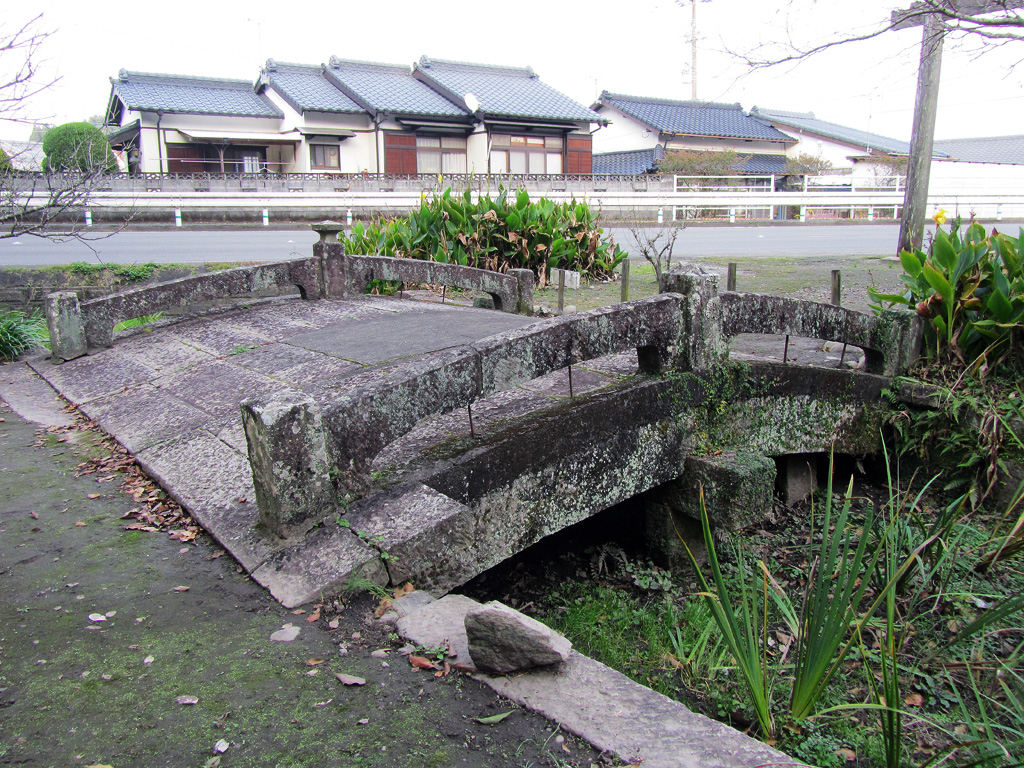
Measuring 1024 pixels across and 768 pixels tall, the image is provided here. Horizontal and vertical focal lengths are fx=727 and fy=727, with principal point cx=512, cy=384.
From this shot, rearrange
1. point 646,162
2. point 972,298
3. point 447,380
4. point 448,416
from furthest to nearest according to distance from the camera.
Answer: point 646,162
point 972,298
point 448,416
point 447,380

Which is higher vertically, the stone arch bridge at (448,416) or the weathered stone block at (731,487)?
the stone arch bridge at (448,416)

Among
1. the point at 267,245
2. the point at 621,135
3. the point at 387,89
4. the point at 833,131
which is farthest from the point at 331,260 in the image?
the point at 833,131

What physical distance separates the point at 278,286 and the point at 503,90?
94.3 feet

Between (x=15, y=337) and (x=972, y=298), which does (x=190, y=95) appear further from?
(x=972, y=298)

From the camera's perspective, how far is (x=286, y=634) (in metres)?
2.55

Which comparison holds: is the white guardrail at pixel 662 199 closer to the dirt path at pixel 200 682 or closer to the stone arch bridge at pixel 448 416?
the stone arch bridge at pixel 448 416

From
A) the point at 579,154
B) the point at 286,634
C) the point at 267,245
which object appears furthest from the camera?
the point at 579,154

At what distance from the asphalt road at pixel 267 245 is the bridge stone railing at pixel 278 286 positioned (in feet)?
15.2

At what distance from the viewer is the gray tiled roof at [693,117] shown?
34.9 metres

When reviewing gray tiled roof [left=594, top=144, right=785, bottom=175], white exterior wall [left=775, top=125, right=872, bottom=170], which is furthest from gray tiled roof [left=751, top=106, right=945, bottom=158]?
gray tiled roof [left=594, top=144, right=785, bottom=175]

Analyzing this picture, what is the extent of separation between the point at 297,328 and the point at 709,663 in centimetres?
435

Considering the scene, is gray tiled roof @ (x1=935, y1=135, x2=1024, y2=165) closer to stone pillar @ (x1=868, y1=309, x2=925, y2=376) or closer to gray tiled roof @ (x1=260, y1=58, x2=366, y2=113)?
gray tiled roof @ (x1=260, y1=58, x2=366, y2=113)

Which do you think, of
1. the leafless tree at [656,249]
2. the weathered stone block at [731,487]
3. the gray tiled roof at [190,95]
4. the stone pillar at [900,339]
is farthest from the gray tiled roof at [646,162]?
the weathered stone block at [731,487]

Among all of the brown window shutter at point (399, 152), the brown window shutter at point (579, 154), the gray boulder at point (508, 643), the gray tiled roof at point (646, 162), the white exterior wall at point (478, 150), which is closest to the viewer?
the gray boulder at point (508, 643)
